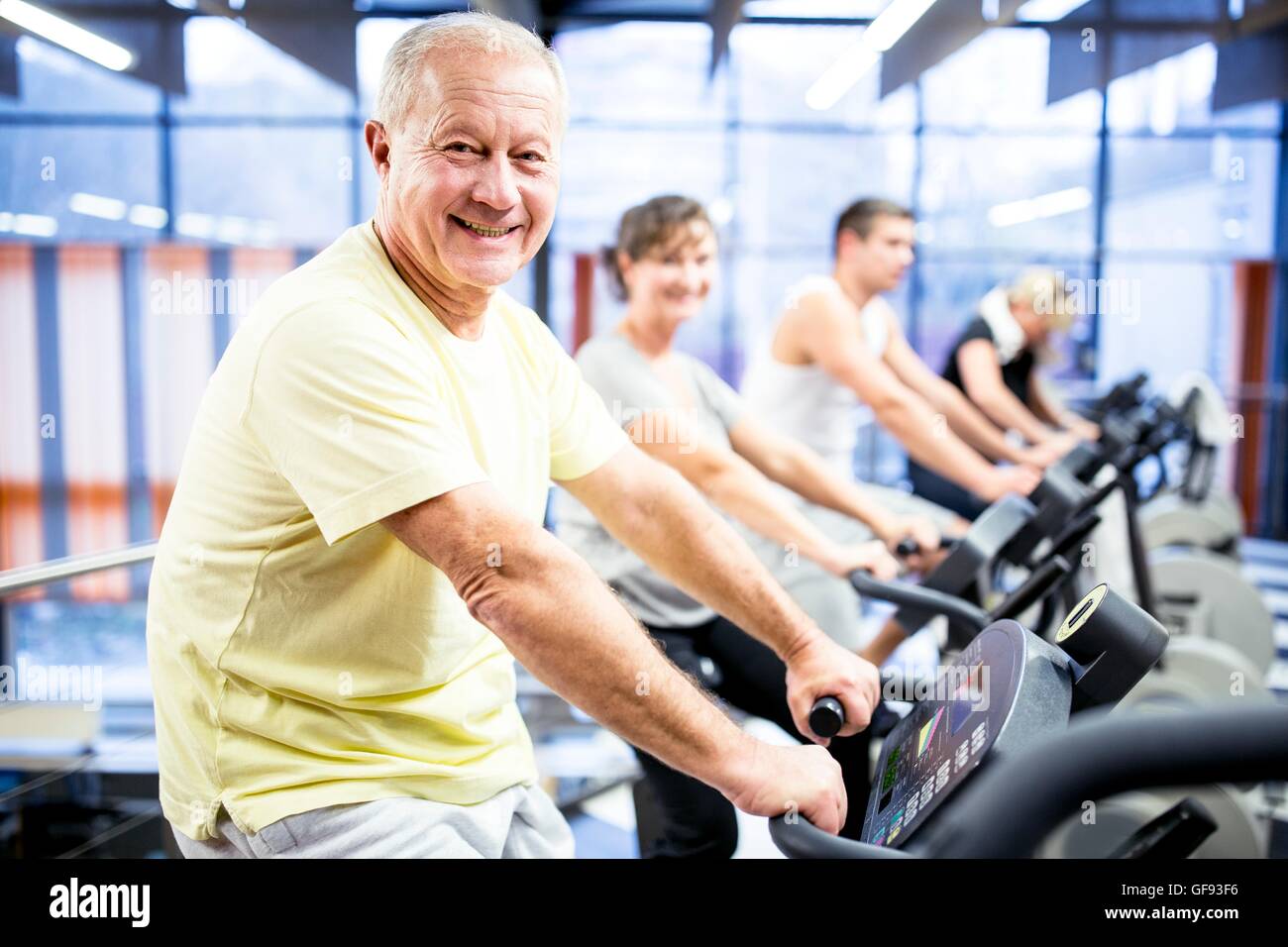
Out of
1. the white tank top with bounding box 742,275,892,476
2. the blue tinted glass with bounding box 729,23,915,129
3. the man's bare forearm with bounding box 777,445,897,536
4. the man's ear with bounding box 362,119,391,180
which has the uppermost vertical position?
the blue tinted glass with bounding box 729,23,915,129

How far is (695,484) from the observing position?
2.11m

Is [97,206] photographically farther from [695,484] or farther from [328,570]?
[328,570]

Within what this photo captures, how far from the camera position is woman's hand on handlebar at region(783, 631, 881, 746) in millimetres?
1294

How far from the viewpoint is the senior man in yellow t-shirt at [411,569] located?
104 centimetres

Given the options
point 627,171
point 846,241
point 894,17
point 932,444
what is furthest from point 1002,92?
point 932,444

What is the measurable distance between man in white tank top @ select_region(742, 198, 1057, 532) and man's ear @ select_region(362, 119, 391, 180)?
1.59 m

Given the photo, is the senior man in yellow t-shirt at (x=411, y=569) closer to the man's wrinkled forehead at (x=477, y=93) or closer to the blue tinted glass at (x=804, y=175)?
the man's wrinkled forehead at (x=477, y=93)

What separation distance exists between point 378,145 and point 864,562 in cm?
109

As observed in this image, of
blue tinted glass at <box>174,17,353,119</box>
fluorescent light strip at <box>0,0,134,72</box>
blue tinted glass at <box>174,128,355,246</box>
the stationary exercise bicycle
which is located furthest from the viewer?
blue tinted glass at <box>174,128,355,246</box>

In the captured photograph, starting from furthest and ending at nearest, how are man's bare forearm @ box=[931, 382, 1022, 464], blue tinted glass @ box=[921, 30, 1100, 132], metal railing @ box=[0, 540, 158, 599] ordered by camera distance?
blue tinted glass @ box=[921, 30, 1100, 132], man's bare forearm @ box=[931, 382, 1022, 464], metal railing @ box=[0, 540, 158, 599]

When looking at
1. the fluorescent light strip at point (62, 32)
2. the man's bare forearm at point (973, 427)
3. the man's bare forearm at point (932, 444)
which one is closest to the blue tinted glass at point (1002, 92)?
the man's bare forearm at point (973, 427)

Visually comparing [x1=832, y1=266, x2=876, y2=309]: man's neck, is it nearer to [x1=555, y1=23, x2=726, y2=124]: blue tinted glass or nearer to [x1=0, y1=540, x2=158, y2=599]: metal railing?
[x1=0, y1=540, x2=158, y2=599]: metal railing

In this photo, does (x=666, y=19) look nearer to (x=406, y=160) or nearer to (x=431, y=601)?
(x=406, y=160)

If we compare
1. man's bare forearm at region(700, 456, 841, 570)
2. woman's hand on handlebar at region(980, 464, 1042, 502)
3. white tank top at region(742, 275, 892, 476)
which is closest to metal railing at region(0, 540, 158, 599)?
man's bare forearm at region(700, 456, 841, 570)
